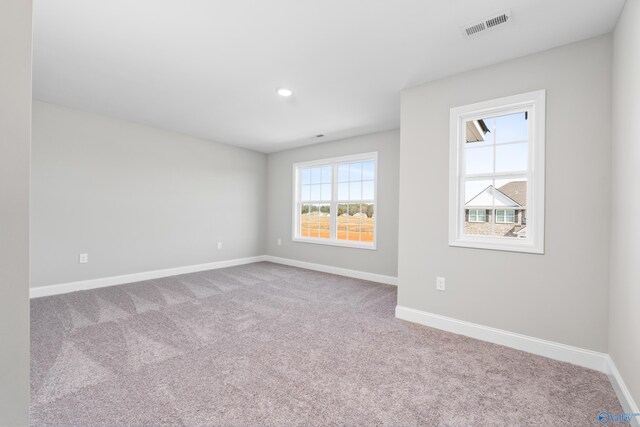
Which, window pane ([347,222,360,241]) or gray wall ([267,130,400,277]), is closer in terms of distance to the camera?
gray wall ([267,130,400,277])

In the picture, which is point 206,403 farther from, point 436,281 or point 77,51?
point 77,51

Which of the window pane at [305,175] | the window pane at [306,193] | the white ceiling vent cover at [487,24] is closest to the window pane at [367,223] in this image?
the window pane at [306,193]

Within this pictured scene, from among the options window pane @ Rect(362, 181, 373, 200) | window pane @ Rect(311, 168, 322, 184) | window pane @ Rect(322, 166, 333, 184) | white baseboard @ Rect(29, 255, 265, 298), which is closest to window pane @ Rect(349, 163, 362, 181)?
window pane @ Rect(362, 181, 373, 200)

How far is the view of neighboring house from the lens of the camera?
2.54 m

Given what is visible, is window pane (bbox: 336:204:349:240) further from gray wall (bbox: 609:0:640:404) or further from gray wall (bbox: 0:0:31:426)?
gray wall (bbox: 0:0:31:426)

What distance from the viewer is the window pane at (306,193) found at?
5.87m

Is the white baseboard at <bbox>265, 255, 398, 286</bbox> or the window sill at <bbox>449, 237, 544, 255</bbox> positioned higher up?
the window sill at <bbox>449, 237, 544, 255</bbox>

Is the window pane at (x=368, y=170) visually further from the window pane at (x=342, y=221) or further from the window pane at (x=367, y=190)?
the window pane at (x=342, y=221)

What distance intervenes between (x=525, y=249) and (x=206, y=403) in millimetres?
2625

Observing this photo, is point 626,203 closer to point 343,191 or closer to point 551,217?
point 551,217

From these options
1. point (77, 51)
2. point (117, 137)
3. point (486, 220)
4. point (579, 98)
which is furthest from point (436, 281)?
point (117, 137)

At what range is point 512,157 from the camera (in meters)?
2.57

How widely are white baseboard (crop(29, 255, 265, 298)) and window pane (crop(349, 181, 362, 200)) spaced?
8.71 ft

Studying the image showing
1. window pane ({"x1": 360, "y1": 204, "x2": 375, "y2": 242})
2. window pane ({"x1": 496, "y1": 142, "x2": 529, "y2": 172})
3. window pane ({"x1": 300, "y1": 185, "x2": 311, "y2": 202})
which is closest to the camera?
window pane ({"x1": 496, "y1": 142, "x2": 529, "y2": 172})
